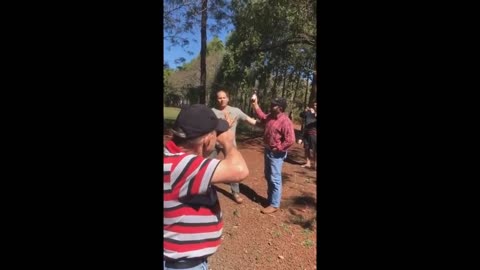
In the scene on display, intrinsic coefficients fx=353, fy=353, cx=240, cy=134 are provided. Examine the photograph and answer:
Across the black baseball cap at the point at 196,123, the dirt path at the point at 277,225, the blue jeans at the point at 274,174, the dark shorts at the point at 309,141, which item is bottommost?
the dirt path at the point at 277,225

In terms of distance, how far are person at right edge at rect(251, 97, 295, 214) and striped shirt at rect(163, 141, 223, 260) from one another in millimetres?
467

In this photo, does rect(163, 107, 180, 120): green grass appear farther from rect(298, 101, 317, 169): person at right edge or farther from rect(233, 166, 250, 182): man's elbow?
rect(298, 101, 317, 169): person at right edge

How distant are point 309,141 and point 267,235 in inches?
24.8

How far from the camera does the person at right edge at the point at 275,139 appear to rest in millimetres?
2104

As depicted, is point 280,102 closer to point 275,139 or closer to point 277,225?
point 275,139

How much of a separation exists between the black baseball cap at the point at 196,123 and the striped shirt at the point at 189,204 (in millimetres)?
89

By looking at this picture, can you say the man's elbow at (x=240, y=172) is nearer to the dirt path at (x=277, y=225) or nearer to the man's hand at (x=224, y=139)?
the man's hand at (x=224, y=139)

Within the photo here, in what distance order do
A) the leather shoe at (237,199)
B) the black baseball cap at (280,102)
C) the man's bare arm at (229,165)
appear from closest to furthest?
the man's bare arm at (229,165) < the leather shoe at (237,199) < the black baseball cap at (280,102)

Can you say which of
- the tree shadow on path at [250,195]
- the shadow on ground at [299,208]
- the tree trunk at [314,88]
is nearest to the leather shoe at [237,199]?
the tree shadow on path at [250,195]
